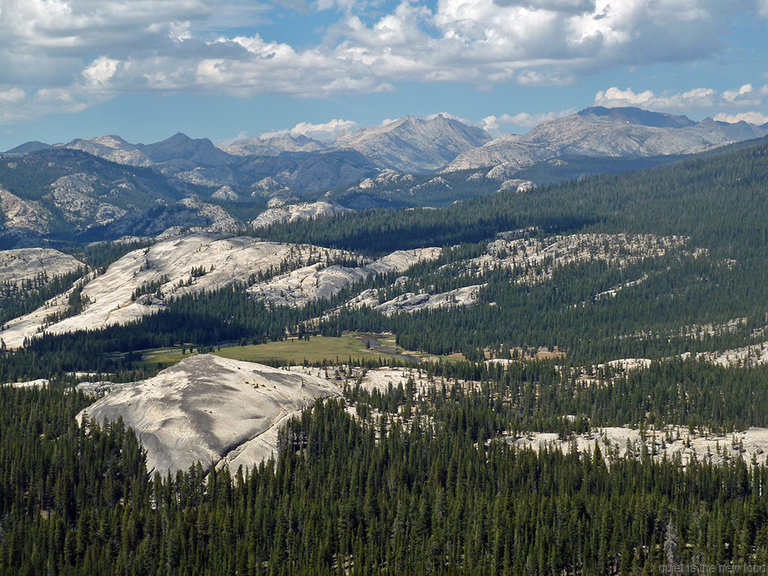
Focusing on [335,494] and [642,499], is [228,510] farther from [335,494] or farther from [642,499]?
[642,499]

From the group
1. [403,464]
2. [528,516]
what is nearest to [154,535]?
[403,464]

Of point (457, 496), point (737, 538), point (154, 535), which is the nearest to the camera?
point (737, 538)

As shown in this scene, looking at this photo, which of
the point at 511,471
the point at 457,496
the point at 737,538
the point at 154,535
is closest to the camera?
the point at 737,538

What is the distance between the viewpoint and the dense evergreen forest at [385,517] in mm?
159750

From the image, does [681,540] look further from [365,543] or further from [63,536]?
[63,536]

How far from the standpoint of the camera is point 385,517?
176 metres

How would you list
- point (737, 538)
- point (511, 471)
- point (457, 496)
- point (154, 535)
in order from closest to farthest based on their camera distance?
point (737, 538)
point (154, 535)
point (457, 496)
point (511, 471)

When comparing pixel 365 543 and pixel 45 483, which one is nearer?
pixel 365 543

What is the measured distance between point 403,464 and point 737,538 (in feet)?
220

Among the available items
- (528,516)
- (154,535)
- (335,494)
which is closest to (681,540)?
(528,516)

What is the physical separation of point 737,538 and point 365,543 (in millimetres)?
61435

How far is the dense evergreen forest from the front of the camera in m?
160

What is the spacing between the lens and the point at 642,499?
16962cm

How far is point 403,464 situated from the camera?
198m
